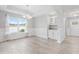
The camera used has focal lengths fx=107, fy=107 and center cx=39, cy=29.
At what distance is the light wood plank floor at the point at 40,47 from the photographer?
84.0 inches

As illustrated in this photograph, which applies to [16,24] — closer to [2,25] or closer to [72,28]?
[2,25]

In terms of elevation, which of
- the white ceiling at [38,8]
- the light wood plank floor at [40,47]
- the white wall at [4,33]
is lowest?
the light wood plank floor at [40,47]

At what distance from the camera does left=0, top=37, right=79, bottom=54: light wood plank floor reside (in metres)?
2.13

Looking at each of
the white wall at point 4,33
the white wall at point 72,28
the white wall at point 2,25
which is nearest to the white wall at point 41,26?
the white wall at point 4,33

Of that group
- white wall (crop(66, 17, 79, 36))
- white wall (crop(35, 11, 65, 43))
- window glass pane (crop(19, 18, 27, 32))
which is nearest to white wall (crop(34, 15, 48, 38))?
white wall (crop(35, 11, 65, 43))

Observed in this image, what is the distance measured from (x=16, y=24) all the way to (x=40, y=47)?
686 millimetres

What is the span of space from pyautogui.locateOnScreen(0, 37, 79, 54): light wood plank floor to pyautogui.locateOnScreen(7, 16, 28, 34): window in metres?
0.21

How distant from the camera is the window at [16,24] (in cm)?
217

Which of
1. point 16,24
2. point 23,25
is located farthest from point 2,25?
point 23,25

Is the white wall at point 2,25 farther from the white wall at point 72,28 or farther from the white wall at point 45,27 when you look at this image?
the white wall at point 72,28

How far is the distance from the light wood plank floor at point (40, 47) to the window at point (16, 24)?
0.69 feet

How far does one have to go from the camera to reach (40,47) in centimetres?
216

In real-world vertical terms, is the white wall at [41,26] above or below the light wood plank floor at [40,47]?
above

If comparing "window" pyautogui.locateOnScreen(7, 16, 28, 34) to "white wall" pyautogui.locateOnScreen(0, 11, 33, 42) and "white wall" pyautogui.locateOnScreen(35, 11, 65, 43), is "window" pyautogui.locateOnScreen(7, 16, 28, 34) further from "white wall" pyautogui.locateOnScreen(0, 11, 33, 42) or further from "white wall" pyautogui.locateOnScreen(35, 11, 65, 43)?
"white wall" pyautogui.locateOnScreen(35, 11, 65, 43)
